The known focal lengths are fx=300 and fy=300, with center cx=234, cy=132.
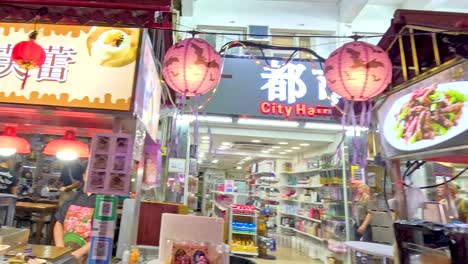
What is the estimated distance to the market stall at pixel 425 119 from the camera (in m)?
1.57

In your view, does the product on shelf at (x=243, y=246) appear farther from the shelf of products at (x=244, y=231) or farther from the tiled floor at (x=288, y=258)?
the tiled floor at (x=288, y=258)

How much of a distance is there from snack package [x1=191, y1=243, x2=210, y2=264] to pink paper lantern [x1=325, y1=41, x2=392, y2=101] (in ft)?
5.52

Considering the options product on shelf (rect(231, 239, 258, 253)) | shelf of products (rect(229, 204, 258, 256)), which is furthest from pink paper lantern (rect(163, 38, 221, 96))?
product on shelf (rect(231, 239, 258, 253))

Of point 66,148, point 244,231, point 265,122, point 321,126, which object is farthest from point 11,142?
point 321,126

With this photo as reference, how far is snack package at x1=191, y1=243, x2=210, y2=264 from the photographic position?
→ 1.54m

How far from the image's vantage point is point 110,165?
1939mm

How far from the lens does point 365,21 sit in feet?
28.0

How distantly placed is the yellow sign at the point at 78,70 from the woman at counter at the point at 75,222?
749mm

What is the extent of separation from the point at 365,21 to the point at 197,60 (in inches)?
304

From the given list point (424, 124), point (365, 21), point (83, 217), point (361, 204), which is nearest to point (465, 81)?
point (424, 124)

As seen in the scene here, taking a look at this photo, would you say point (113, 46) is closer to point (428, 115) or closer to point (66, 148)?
point (66, 148)

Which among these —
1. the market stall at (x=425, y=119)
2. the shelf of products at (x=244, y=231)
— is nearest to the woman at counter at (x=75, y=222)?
the market stall at (x=425, y=119)

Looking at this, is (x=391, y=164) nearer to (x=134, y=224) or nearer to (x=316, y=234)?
(x=134, y=224)

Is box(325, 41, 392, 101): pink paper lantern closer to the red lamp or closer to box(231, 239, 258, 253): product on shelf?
Answer: the red lamp
